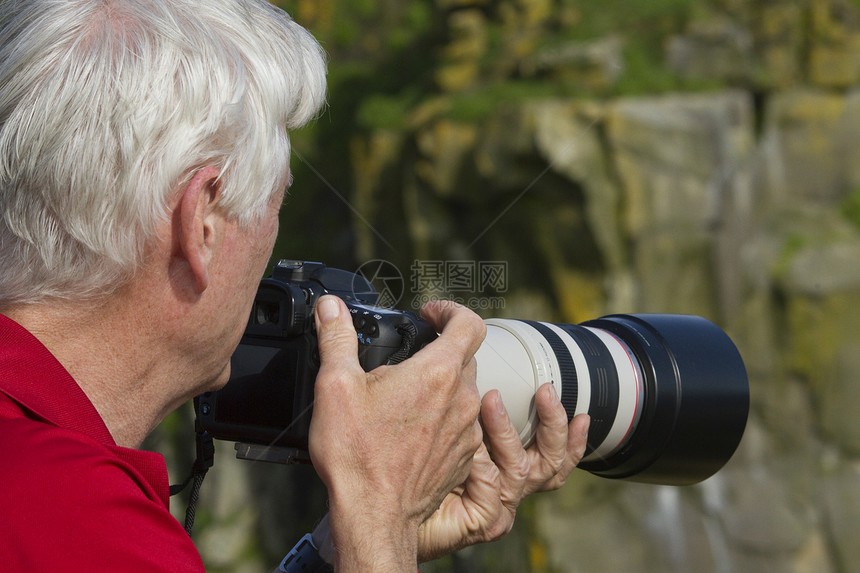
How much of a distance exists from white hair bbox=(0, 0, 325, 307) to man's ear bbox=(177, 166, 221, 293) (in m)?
0.01

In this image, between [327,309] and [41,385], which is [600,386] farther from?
[41,385]

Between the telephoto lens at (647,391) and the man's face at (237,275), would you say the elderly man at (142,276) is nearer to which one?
the man's face at (237,275)

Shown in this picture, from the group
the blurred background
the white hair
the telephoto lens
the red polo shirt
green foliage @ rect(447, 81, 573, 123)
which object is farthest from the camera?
green foliage @ rect(447, 81, 573, 123)

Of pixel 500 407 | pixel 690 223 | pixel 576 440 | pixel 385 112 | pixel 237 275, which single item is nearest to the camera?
pixel 237 275

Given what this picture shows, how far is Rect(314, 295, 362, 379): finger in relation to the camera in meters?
0.91

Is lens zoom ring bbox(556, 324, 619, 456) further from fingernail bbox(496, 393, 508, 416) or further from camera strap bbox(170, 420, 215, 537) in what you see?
camera strap bbox(170, 420, 215, 537)

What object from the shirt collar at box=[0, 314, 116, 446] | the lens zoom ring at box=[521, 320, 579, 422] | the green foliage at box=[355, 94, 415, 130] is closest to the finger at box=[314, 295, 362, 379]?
the shirt collar at box=[0, 314, 116, 446]

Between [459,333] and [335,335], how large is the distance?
0.15 meters

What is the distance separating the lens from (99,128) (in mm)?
724

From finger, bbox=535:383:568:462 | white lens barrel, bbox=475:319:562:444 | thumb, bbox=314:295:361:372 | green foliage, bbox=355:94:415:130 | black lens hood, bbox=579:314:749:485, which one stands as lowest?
green foliage, bbox=355:94:415:130

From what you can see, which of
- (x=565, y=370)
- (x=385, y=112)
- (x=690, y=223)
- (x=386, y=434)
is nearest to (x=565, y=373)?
(x=565, y=370)

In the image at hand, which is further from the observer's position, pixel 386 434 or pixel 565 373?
pixel 565 373

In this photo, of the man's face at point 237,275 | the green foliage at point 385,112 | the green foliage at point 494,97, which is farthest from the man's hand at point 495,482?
the green foliage at point 385,112

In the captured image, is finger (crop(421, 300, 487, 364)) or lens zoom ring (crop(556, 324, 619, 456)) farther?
lens zoom ring (crop(556, 324, 619, 456))
